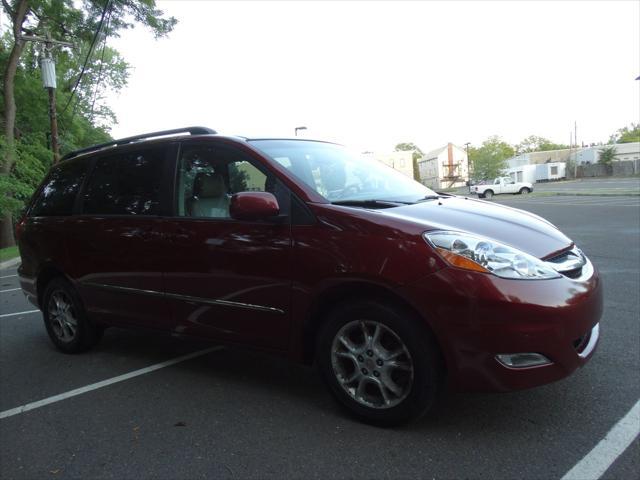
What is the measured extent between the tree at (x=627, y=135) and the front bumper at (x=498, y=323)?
109 m

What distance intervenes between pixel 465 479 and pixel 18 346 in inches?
181

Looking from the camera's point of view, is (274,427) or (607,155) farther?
(607,155)

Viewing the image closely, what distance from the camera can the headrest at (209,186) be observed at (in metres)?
3.52

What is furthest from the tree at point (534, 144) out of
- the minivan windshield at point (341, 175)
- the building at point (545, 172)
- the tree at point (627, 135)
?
the minivan windshield at point (341, 175)

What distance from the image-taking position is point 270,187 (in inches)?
126

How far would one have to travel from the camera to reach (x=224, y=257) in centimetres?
330

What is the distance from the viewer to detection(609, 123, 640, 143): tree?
96894mm

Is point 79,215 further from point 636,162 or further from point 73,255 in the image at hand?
point 636,162

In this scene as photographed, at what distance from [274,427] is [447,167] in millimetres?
93018

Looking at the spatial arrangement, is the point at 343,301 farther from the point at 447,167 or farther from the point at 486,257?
the point at 447,167

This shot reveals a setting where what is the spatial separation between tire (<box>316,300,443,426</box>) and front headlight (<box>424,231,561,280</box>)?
0.40 m

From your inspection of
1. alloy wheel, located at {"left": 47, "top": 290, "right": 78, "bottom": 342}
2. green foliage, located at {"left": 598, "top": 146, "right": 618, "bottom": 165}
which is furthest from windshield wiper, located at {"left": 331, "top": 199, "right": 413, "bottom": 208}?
green foliage, located at {"left": 598, "top": 146, "right": 618, "bottom": 165}

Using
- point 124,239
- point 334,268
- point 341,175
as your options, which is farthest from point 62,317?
point 334,268

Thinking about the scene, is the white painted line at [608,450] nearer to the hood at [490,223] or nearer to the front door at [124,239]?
the hood at [490,223]
